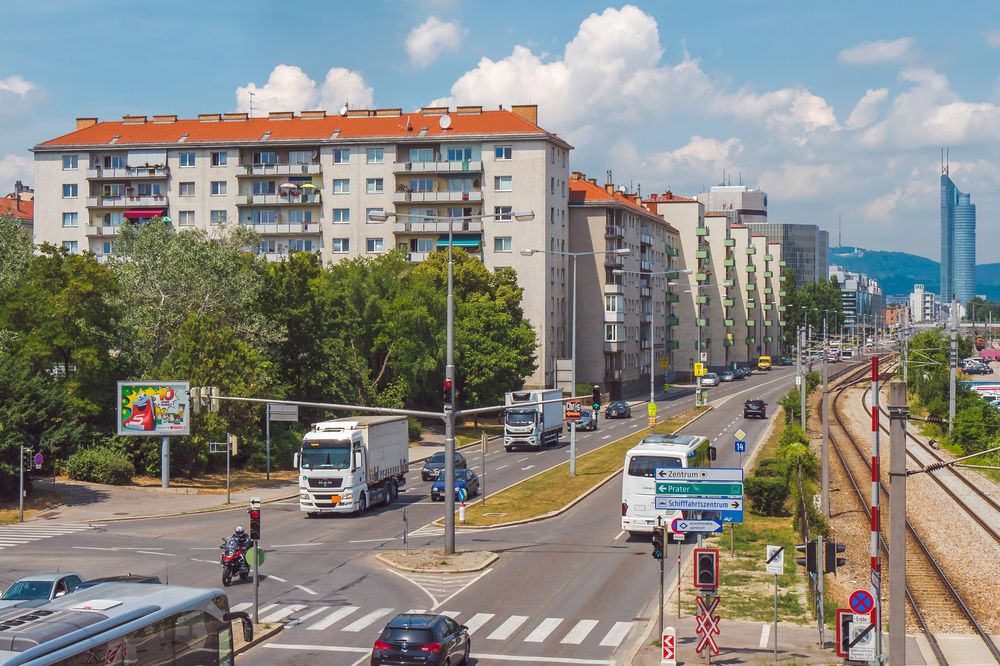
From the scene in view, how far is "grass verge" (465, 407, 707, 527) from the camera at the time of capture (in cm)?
4731

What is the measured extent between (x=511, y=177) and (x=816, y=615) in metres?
80.2

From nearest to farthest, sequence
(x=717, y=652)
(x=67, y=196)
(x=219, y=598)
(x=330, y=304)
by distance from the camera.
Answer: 1. (x=219, y=598)
2. (x=717, y=652)
3. (x=330, y=304)
4. (x=67, y=196)

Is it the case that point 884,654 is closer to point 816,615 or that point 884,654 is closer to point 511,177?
point 816,615

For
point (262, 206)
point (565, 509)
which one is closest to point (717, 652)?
point (565, 509)

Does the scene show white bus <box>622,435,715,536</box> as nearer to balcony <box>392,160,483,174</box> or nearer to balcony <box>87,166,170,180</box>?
balcony <box>392,160,483,174</box>

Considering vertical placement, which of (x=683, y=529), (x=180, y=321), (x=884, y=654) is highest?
(x=180, y=321)

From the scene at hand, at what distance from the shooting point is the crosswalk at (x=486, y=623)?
28.1m

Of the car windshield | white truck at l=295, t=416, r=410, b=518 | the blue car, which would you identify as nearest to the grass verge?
the blue car

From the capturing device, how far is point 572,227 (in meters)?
117

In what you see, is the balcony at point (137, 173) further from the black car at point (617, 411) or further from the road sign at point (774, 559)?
the road sign at point (774, 559)

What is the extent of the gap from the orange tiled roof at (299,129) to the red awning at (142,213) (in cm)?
684

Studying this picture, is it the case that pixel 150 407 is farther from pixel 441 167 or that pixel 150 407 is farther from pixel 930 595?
pixel 441 167

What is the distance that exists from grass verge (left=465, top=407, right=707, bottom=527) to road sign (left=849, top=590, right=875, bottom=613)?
23.3 m

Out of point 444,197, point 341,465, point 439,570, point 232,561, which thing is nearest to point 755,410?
point 444,197
